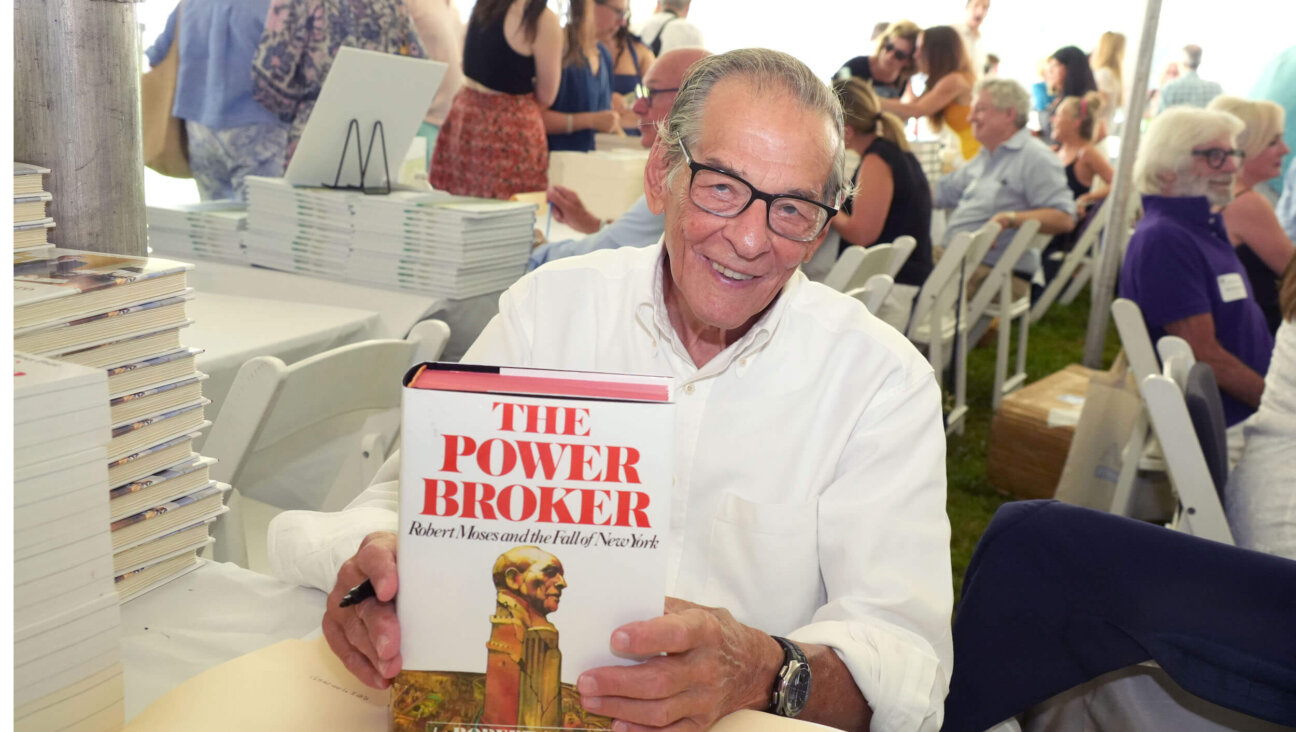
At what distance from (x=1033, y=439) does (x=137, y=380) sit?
3106 mm

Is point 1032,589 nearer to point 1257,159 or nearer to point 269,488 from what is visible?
point 269,488

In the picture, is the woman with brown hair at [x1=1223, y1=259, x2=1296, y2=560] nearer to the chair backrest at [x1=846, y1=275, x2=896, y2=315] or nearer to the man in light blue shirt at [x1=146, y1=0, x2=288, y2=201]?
the chair backrest at [x1=846, y1=275, x2=896, y2=315]

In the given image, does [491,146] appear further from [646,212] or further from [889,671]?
[889,671]

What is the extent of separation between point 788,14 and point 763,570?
7118 millimetres

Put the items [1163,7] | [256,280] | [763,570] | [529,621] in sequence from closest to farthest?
[529,621] < [763,570] < [256,280] < [1163,7]

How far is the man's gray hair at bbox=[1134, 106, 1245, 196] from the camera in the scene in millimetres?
3014

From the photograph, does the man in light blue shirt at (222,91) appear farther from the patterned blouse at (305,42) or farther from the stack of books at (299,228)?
the stack of books at (299,228)

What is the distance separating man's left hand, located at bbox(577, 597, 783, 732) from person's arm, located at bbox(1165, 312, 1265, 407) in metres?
2.35

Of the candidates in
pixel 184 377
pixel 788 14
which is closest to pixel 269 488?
pixel 184 377

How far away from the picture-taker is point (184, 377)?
3.46 ft

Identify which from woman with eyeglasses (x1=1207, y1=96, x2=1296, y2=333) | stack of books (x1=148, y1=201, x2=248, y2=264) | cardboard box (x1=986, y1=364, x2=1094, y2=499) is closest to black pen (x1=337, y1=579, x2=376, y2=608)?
stack of books (x1=148, y1=201, x2=248, y2=264)

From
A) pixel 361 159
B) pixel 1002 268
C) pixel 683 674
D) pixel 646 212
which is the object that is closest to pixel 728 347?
pixel 683 674

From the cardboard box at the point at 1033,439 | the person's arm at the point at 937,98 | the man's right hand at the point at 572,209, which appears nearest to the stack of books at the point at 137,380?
the man's right hand at the point at 572,209

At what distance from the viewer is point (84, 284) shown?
Result: 3.15 ft
